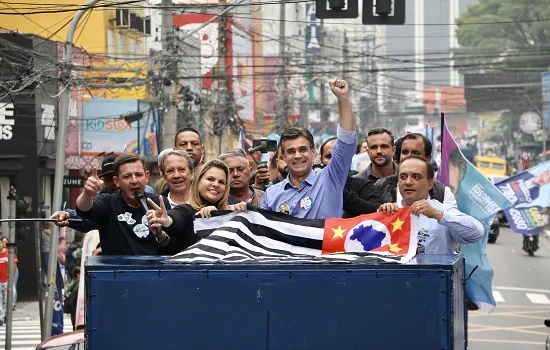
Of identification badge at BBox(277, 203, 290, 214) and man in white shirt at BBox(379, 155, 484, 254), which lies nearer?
man in white shirt at BBox(379, 155, 484, 254)

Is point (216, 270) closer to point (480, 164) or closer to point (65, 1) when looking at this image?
point (65, 1)

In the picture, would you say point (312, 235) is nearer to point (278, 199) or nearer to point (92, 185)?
point (278, 199)

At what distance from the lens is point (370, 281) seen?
19.9 feet

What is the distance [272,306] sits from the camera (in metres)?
6.11

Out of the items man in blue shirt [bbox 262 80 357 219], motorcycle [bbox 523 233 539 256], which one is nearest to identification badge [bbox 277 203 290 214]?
man in blue shirt [bbox 262 80 357 219]

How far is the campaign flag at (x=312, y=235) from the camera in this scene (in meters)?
7.09

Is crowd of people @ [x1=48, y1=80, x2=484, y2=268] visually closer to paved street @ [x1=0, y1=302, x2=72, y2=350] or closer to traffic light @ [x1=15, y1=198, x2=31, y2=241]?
traffic light @ [x1=15, y1=198, x2=31, y2=241]

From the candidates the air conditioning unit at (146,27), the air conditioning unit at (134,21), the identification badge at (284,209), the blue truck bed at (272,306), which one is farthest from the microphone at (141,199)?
the air conditioning unit at (146,27)

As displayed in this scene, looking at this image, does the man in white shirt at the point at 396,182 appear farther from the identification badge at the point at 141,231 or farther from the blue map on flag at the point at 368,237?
the identification badge at the point at 141,231

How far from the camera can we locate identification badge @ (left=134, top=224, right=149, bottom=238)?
7.90 metres

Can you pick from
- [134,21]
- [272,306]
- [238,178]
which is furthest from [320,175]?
[134,21]

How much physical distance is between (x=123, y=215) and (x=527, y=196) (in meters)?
9.53

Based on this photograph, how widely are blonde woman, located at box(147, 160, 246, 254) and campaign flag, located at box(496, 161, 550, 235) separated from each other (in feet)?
29.4

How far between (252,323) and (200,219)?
145cm
